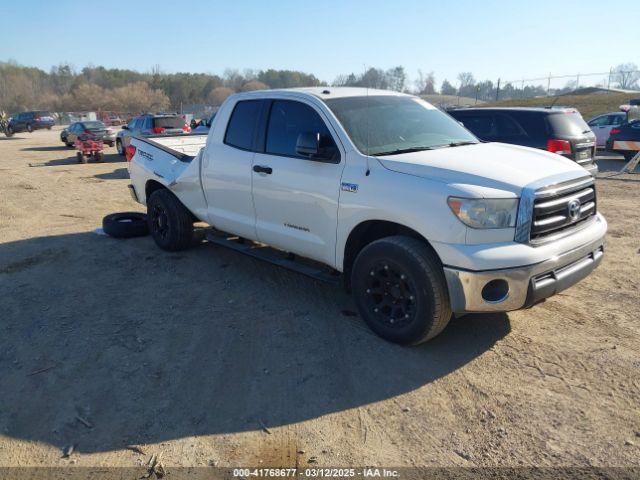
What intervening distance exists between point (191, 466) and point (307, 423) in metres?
0.74

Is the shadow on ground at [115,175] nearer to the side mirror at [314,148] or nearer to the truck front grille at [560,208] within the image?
the side mirror at [314,148]

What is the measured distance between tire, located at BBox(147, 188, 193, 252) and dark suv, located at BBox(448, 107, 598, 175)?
19.0 ft

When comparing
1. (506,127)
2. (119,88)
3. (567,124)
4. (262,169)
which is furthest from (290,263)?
(119,88)

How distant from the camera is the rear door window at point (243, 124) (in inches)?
201

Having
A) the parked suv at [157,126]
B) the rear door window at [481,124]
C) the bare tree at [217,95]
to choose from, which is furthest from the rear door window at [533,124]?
the bare tree at [217,95]

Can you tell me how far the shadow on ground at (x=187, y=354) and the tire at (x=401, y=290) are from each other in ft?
0.66

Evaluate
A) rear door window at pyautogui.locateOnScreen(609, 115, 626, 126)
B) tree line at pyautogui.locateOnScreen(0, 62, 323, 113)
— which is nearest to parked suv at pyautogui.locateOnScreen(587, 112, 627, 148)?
rear door window at pyautogui.locateOnScreen(609, 115, 626, 126)

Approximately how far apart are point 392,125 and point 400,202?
1.12 m

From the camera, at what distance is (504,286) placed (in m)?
3.44

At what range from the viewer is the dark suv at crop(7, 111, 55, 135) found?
136ft

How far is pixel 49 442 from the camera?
3012 mm

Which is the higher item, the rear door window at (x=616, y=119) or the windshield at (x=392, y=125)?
the rear door window at (x=616, y=119)

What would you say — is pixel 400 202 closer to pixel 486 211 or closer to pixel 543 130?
pixel 486 211

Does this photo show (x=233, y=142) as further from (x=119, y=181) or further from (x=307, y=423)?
(x=119, y=181)
